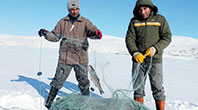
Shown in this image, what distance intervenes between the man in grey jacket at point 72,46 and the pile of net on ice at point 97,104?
0.81 metres

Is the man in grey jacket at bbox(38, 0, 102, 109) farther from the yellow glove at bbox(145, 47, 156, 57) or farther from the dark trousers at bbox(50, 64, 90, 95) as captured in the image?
the yellow glove at bbox(145, 47, 156, 57)

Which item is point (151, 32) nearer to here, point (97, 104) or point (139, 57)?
point (139, 57)

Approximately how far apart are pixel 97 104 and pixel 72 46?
115cm

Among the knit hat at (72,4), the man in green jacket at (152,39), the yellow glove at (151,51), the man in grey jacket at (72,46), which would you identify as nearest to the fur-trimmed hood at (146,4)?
the man in green jacket at (152,39)

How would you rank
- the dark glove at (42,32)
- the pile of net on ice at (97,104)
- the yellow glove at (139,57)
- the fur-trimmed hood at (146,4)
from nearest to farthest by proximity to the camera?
1. the pile of net on ice at (97,104)
2. the yellow glove at (139,57)
3. the fur-trimmed hood at (146,4)
4. the dark glove at (42,32)

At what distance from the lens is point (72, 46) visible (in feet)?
10.2

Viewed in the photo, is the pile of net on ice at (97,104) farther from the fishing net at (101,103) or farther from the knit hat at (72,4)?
the knit hat at (72,4)

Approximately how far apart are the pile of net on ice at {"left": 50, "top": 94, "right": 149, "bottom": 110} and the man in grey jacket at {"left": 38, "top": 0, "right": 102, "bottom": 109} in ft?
2.67

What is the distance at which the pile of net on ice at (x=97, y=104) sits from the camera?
2.14 m

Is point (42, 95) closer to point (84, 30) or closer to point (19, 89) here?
point (19, 89)

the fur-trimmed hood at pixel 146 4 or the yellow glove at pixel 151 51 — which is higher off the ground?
the fur-trimmed hood at pixel 146 4

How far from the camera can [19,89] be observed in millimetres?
4273

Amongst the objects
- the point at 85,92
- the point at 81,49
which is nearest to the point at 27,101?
the point at 85,92

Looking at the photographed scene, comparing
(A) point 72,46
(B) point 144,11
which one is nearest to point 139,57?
(B) point 144,11
